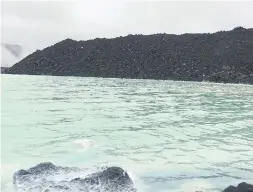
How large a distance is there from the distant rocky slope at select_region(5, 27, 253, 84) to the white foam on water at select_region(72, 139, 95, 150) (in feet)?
280

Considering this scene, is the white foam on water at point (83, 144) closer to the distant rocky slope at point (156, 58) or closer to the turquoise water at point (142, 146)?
the turquoise water at point (142, 146)

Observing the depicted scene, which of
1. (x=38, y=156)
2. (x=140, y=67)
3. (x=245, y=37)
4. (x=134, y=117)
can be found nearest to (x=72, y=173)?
(x=38, y=156)

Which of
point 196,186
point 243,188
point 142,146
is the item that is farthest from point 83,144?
point 243,188

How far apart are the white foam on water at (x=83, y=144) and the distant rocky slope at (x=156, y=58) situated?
3362 inches

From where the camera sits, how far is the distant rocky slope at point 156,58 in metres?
112

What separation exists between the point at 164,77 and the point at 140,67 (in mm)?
14801

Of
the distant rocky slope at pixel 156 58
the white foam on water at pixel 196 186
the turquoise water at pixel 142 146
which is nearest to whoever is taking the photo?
the white foam on water at pixel 196 186

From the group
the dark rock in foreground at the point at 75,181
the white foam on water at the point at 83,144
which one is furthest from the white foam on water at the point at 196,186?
the white foam on water at the point at 83,144

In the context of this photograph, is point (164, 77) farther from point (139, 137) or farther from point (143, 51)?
point (139, 137)

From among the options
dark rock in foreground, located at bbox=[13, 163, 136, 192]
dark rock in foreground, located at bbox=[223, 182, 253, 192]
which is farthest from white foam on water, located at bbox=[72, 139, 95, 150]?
dark rock in foreground, located at bbox=[223, 182, 253, 192]

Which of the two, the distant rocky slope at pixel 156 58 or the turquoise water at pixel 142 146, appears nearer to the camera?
the turquoise water at pixel 142 146

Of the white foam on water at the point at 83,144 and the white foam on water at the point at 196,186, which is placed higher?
the white foam on water at the point at 83,144

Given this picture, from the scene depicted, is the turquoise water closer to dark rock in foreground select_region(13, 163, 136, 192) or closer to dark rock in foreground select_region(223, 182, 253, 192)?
dark rock in foreground select_region(13, 163, 136, 192)

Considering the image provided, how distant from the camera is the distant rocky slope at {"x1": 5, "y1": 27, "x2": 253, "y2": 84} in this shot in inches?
4409
